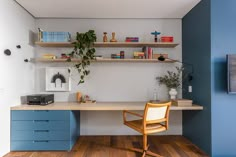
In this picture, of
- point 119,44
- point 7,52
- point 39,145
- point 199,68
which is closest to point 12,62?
point 7,52

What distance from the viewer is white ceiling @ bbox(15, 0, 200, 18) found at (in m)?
2.91

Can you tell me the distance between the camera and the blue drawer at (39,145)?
9.06ft

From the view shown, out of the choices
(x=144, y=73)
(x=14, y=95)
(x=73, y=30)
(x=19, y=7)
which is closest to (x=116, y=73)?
(x=144, y=73)

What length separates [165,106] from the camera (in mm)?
2529

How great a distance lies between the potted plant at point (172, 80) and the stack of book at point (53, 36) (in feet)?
6.58

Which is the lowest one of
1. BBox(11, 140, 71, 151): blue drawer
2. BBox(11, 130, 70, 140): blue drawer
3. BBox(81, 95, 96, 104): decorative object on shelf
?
BBox(11, 140, 71, 151): blue drawer

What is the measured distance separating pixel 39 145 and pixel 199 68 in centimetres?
289

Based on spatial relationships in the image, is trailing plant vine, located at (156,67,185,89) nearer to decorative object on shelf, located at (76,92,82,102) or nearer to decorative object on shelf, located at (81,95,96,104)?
decorative object on shelf, located at (81,95,96,104)

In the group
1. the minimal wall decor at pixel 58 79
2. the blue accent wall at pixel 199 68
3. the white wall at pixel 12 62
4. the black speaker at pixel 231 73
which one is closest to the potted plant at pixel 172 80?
the blue accent wall at pixel 199 68

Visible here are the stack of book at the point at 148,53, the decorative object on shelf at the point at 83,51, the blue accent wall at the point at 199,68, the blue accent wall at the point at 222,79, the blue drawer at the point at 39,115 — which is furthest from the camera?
the stack of book at the point at 148,53

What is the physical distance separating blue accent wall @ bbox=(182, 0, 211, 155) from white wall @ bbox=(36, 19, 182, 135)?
17.4 inches

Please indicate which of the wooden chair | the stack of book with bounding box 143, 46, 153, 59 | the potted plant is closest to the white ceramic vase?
the potted plant

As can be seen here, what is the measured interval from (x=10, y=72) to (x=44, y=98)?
0.66 meters

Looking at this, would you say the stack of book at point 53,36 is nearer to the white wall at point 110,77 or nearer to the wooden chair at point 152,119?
the white wall at point 110,77
